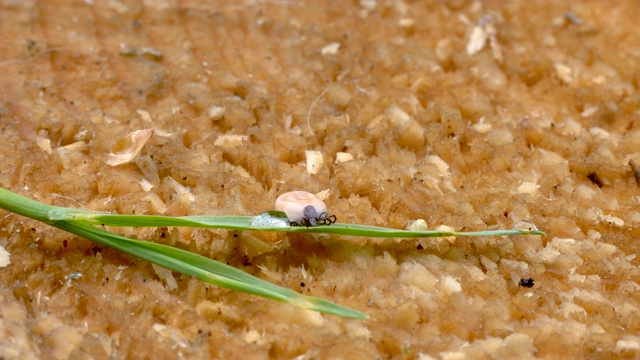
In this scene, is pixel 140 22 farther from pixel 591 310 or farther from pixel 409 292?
pixel 591 310

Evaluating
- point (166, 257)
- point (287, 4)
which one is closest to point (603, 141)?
point (287, 4)

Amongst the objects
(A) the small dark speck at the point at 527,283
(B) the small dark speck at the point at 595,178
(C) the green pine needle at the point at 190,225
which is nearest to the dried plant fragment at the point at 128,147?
(C) the green pine needle at the point at 190,225

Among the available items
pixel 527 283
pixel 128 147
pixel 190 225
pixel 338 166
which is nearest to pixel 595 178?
pixel 527 283

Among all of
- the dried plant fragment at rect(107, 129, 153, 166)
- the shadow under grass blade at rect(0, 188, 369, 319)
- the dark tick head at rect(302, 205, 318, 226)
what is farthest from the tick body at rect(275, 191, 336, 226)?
the dried plant fragment at rect(107, 129, 153, 166)

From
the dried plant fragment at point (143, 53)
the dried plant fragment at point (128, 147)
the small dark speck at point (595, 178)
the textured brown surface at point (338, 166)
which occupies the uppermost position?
the dried plant fragment at point (143, 53)

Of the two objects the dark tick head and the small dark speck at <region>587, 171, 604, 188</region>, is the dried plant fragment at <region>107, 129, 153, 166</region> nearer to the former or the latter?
the dark tick head

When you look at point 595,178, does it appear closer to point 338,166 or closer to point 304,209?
point 338,166

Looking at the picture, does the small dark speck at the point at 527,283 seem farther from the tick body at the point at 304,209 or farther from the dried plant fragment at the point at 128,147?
the dried plant fragment at the point at 128,147
